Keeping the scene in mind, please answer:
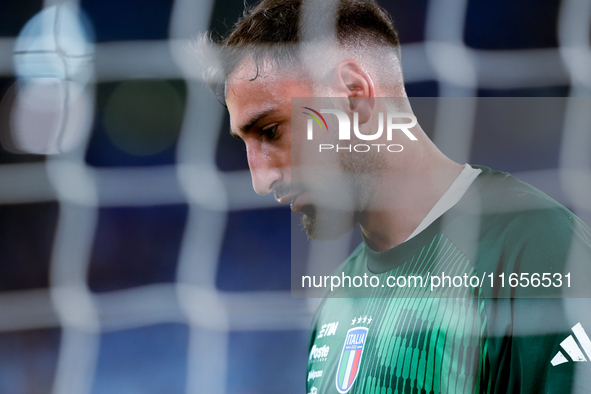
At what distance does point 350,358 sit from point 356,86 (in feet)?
1.39

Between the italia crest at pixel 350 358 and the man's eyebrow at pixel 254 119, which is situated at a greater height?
the man's eyebrow at pixel 254 119

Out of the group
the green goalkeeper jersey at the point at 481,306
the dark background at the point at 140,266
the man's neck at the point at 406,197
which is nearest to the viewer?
the green goalkeeper jersey at the point at 481,306

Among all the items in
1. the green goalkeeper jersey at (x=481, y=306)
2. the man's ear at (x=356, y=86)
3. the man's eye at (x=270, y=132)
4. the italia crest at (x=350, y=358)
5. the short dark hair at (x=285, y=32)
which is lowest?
the italia crest at (x=350, y=358)

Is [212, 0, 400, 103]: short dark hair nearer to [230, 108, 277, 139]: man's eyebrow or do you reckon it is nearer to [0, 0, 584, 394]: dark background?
[230, 108, 277, 139]: man's eyebrow

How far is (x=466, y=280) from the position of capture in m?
0.64

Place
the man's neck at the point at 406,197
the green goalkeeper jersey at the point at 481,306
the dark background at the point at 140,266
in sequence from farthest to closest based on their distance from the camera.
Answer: the dark background at the point at 140,266, the man's neck at the point at 406,197, the green goalkeeper jersey at the point at 481,306

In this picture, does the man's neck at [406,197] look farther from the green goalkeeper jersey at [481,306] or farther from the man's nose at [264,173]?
the man's nose at [264,173]

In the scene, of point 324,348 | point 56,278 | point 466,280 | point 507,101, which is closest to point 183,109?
point 56,278

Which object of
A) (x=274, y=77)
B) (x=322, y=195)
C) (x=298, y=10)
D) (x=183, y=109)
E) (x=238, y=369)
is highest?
(x=183, y=109)

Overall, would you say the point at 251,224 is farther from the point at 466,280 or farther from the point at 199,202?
the point at 466,280

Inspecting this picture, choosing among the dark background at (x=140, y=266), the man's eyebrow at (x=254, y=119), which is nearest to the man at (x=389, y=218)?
the man's eyebrow at (x=254, y=119)

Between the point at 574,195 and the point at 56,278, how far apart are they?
2838 millimetres

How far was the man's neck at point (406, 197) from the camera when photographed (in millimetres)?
728

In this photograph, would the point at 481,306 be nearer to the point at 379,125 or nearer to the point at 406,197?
the point at 406,197
